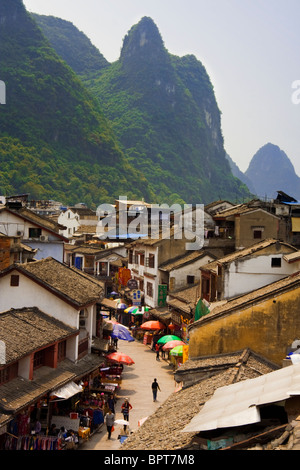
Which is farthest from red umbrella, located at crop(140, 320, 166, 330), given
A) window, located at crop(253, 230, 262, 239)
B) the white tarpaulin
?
the white tarpaulin

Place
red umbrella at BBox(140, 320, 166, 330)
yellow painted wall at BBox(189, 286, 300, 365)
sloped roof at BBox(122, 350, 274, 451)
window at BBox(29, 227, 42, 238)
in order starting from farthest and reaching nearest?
window at BBox(29, 227, 42, 238) < red umbrella at BBox(140, 320, 166, 330) < yellow painted wall at BBox(189, 286, 300, 365) < sloped roof at BBox(122, 350, 274, 451)

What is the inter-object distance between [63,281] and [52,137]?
140470 mm

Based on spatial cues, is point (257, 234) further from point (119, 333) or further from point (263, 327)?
point (263, 327)

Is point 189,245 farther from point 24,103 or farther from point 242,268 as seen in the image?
point 24,103

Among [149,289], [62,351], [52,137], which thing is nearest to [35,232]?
[149,289]

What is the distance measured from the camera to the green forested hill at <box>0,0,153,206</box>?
146 meters

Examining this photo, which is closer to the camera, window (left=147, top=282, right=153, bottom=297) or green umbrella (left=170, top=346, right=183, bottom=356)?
green umbrella (left=170, top=346, right=183, bottom=356)

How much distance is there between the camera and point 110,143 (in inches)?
7111

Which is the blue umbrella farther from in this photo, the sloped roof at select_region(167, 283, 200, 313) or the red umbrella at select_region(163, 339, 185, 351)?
the sloped roof at select_region(167, 283, 200, 313)

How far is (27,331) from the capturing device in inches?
998

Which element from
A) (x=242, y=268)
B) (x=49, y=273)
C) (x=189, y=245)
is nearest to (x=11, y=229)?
(x=189, y=245)

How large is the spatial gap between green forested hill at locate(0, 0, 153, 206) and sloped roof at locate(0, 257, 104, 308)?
10313cm

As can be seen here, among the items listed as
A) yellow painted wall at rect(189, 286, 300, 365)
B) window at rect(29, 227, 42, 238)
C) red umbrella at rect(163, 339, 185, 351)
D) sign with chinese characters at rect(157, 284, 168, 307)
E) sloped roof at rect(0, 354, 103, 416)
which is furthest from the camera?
sign with chinese characters at rect(157, 284, 168, 307)
